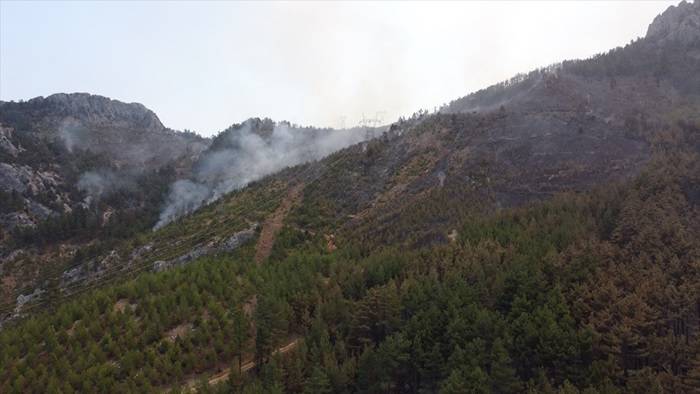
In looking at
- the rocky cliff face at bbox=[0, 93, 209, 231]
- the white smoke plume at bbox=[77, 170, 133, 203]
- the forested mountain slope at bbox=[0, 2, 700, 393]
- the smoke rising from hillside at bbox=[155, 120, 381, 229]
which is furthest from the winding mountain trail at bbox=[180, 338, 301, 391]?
the white smoke plume at bbox=[77, 170, 133, 203]

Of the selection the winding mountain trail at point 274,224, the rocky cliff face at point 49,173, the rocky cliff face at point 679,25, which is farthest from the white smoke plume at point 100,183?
the rocky cliff face at point 679,25

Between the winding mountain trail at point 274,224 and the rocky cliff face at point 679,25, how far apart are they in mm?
114023

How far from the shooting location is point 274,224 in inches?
3580

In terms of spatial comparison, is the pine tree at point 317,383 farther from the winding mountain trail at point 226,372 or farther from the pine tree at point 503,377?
the pine tree at point 503,377

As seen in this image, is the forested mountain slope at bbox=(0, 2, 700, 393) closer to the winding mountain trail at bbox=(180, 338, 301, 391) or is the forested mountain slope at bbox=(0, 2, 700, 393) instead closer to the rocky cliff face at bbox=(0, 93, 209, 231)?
A: the winding mountain trail at bbox=(180, 338, 301, 391)

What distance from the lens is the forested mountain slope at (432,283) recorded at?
41.8m

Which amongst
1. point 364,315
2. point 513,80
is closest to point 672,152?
point 364,315

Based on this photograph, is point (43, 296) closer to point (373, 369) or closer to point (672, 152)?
point (373, 369)

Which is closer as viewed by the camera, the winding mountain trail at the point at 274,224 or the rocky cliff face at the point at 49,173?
the winding mountain trail at the point at 274,224

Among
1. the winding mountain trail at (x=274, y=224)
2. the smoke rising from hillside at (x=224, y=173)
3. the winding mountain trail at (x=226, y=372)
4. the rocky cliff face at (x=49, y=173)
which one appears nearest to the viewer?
the winding mountain trail at (x=226, y=372)

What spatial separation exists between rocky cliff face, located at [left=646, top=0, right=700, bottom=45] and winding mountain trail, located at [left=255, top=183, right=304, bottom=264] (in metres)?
114

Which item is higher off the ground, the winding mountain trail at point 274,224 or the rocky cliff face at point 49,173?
the rocky cliff face at point 49,173

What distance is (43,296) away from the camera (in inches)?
3469

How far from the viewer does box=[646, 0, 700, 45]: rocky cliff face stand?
148125 millimetres
